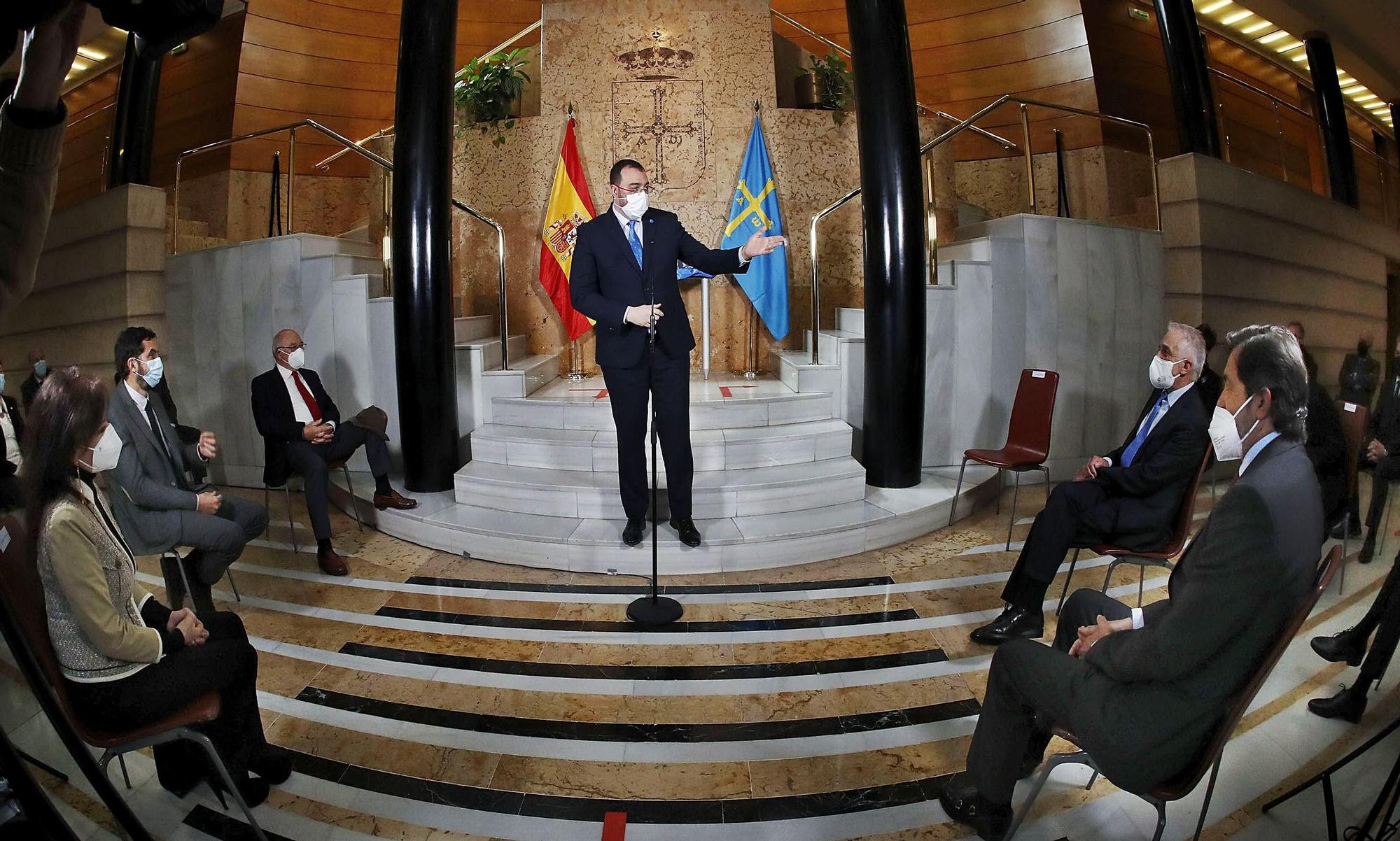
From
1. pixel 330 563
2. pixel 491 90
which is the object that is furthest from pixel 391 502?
pixel 491 90

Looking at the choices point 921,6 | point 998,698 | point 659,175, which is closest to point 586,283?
point 998,698

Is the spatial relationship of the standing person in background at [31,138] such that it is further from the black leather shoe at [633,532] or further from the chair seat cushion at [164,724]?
the black leather shoe at [633,532]

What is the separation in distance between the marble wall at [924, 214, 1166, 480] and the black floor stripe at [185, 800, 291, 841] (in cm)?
172

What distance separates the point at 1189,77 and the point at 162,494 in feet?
7.36

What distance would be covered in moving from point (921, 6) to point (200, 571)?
8487 mm

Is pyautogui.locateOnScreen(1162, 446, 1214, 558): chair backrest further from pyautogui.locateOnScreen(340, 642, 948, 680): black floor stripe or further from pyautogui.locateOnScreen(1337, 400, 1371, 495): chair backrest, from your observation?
pyautogui.locateOnScreen(1337, 400, 1371, 495): chair backrest

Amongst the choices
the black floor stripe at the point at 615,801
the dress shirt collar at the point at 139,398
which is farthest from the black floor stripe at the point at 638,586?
the dress shirt collar at the point at 139,398

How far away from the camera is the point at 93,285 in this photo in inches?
34.0

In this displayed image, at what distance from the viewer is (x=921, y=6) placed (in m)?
7.50

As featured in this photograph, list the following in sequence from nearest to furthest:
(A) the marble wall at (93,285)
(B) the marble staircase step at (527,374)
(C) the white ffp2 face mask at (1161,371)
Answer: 1. (A) the marble wall at (93,285)
2. (C) the white ffp2 face mask at (1161,371)
3. (B) the marble staircase step at (527,374)

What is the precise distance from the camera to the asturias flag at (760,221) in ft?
20.2

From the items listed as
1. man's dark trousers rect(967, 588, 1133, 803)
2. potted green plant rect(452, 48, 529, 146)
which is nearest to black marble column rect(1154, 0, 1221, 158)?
man's dark trousers rect(967, 588, 1133, 803)

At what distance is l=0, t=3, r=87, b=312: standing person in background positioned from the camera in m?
0.49

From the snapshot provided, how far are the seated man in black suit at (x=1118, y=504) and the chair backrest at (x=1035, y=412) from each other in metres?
1.17
